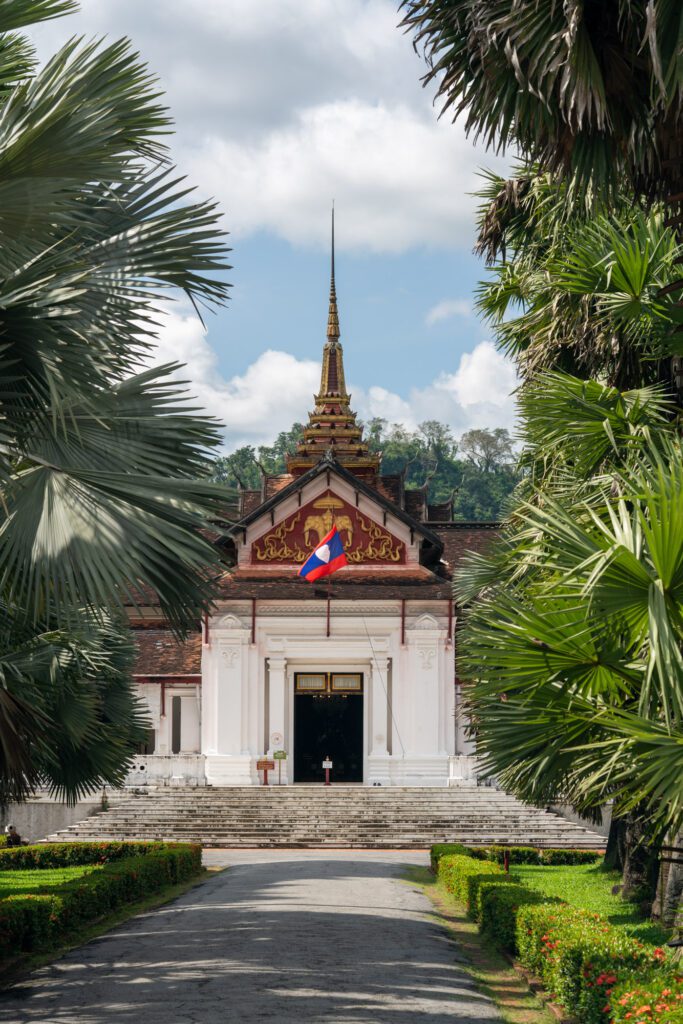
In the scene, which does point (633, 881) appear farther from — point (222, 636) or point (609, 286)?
point (222, 636)

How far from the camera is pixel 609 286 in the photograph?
13172 millimetres

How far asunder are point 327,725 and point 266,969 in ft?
101

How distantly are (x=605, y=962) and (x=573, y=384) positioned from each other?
17.8ft

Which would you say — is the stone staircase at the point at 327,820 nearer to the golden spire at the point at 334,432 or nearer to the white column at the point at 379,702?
the white column at the point at 379,702

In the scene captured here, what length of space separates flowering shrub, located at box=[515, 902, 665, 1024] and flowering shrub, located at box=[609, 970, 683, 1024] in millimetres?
237

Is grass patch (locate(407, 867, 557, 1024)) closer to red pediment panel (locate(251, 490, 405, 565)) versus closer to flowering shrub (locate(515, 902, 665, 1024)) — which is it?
flowering shrub (locate(515, 902, 665, 1024))

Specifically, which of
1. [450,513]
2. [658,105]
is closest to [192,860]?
[658,105]

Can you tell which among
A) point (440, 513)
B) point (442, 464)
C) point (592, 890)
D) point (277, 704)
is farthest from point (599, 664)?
point (442, 464)

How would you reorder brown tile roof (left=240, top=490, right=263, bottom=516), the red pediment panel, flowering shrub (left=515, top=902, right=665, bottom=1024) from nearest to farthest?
flowering shrub (left=515, top=902, right=665, bottom=1024) < the red pediment panel < brown tile roof (left=240, top=490, right=263, bottom=516)

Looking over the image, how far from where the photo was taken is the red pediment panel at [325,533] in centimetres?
4234

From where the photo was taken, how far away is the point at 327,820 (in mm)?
34812

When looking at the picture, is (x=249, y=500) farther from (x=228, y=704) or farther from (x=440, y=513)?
(x=228, y=704)

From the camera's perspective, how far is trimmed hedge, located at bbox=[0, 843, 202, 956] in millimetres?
15211

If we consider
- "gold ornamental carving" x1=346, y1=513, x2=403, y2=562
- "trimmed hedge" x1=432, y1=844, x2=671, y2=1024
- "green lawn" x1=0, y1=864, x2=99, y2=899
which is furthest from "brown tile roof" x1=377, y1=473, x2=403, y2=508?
"trimmed hedge" x1=432, y1=844, x2=671, y2=1024
